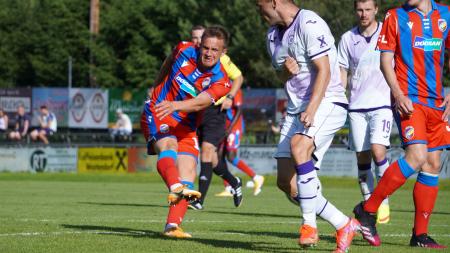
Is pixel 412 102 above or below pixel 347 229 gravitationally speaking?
above

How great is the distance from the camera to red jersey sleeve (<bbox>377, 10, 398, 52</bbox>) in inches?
338

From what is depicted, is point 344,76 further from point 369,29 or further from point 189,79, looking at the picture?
point 189,79

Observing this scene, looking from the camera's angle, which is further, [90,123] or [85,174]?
[90,123]

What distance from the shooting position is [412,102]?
28.3 ft

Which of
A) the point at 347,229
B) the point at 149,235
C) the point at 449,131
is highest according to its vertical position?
the point at 449,131

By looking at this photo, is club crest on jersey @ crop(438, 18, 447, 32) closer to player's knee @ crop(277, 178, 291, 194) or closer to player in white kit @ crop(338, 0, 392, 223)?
player's knee @ crop(277, 178, 291, 194)

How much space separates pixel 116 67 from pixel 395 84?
156ft

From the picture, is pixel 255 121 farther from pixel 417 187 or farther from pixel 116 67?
pixel 417 187

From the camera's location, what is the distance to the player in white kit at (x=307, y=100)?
7913mm

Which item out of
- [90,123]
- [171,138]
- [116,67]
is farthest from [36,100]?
[171,138]

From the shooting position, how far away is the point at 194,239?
9.05 m

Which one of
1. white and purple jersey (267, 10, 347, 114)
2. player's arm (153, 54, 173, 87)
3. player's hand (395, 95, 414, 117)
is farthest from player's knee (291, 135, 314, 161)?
player's arm (153, 54, 173, 87)

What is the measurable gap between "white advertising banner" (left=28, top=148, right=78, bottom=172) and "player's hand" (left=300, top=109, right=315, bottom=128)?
21926 mm

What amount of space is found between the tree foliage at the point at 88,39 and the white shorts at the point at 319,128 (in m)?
43.5
